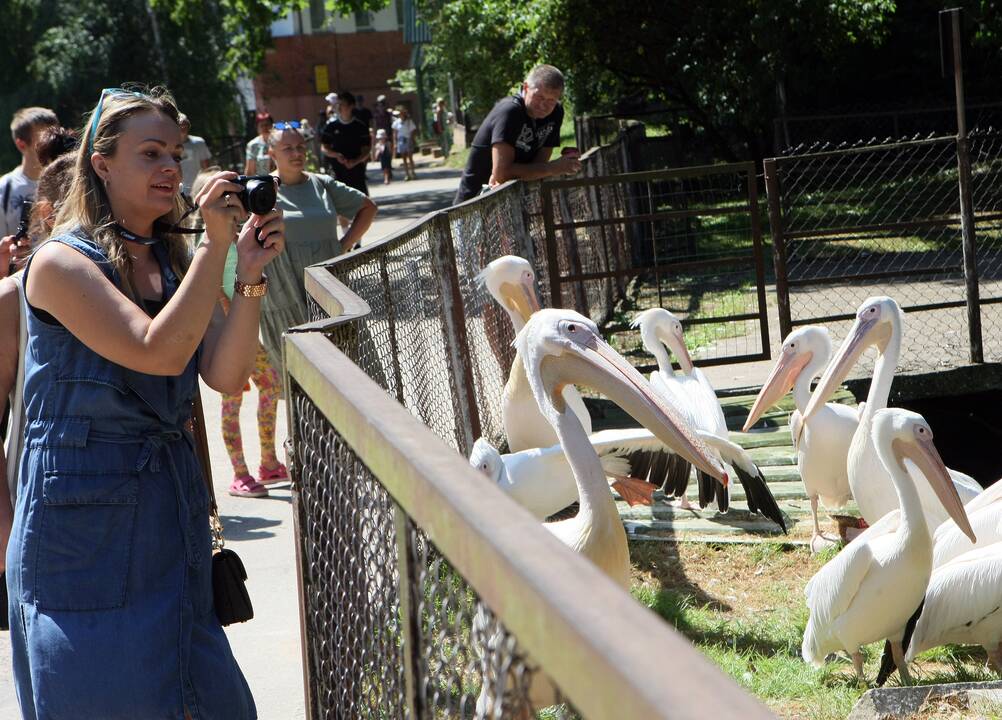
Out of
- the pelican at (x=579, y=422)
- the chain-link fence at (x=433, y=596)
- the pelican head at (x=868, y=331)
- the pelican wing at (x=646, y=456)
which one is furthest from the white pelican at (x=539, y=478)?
the pelican head at (x=868, y=331)

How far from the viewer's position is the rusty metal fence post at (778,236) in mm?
7715

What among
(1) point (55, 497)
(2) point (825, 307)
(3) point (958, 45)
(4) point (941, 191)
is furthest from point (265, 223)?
(4) point (941, 191)

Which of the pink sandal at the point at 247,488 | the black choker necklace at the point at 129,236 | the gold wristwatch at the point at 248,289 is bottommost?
the pink sandal at the point at 247,488

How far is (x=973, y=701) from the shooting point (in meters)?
3.51

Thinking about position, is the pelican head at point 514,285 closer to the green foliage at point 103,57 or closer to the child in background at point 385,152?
the green foliage at point 103,57

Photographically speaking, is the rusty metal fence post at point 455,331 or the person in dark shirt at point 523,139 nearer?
the rusty metal fence post at point 455,331

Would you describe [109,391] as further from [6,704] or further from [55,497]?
[6,704]

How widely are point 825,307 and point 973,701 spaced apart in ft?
25.7

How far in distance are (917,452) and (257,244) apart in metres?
2.95

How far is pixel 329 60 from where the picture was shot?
52406 millimetres

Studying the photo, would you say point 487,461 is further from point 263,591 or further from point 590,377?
point 263,591

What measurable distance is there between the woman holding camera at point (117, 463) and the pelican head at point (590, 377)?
149cm

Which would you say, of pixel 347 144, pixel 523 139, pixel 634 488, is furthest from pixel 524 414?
pixel 347 144

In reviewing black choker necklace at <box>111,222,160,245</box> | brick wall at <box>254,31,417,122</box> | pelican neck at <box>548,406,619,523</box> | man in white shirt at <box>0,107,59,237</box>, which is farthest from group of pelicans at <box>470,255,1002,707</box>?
brick wall at <box>254,31,417,122</box>
